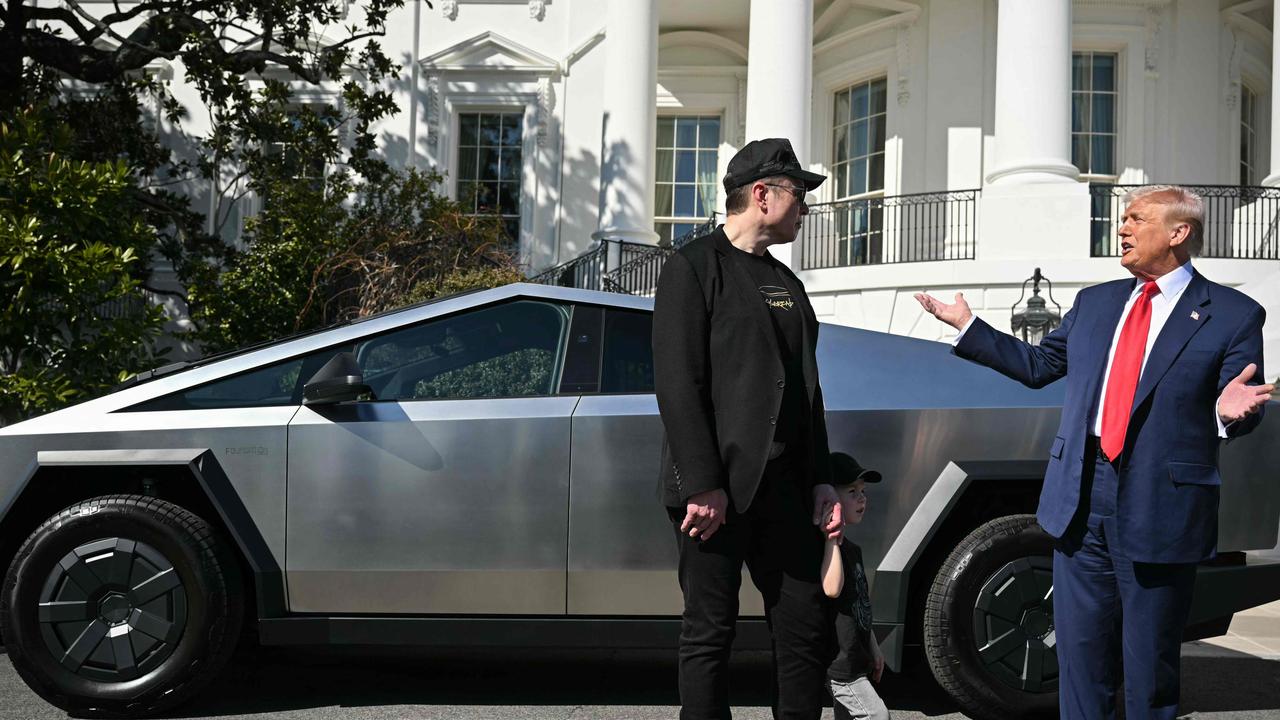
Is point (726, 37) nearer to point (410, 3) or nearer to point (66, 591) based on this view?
point (410, 3)

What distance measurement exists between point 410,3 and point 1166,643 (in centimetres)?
1802

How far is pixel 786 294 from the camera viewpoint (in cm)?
289

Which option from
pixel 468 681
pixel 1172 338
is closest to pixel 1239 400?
pixel 1172 338

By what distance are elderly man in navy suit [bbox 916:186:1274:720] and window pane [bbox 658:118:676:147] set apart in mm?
16562

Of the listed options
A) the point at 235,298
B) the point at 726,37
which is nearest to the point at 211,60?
the point at 235,298

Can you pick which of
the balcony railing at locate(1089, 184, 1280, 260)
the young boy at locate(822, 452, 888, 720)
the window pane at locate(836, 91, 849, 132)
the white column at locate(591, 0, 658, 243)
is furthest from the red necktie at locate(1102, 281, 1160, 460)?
the window pane at locate(836, 91, 849, 132)

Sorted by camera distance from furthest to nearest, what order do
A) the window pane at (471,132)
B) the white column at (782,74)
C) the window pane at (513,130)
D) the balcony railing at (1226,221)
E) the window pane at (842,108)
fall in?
Result: the window pane at (471,132) → the window pane at (513,130) → the window pane at (842,108) → the balcony railing at (1226,221) → the white column at (782,74)

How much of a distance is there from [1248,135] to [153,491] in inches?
720

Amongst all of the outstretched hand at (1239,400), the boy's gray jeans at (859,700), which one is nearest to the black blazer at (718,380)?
the boy's gray jeans at (859,700)

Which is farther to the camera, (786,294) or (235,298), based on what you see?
(235,298)

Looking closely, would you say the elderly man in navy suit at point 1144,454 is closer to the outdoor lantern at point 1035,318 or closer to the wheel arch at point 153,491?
the wheel arch at point 153,491

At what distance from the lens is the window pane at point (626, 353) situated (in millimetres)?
3980

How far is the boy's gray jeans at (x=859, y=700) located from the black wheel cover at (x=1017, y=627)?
85 centimetres

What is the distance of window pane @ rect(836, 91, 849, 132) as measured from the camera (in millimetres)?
18484
